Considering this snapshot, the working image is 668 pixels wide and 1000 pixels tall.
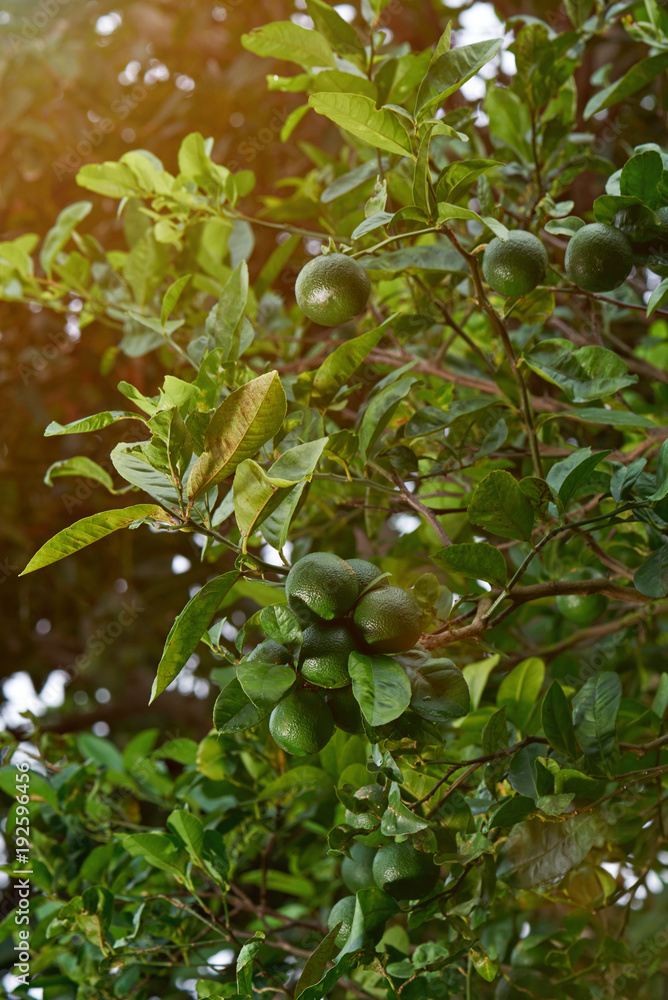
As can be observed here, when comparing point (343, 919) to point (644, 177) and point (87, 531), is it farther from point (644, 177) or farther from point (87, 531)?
point (644, 177)

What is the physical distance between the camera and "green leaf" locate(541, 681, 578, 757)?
0.76m

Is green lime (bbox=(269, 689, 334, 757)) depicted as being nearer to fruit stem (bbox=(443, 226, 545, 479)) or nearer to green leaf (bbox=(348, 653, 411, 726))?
green leaf (bbox=(348, 653, 411, 726))

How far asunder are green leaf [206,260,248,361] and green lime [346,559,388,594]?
0.86ft

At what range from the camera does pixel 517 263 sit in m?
0.72

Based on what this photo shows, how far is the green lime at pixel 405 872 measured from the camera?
682 mm

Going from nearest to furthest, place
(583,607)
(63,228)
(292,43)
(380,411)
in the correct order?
(380,411), (292,43), (583,607), (63,228)

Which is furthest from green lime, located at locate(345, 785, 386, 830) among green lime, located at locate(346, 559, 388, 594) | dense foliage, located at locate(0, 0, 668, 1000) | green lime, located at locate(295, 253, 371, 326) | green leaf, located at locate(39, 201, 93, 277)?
green leaf, located at locate(39, 201, 93, 277)

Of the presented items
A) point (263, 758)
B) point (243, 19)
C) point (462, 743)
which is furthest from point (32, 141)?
point (462, 743)

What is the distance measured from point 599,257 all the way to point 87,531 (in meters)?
0.51

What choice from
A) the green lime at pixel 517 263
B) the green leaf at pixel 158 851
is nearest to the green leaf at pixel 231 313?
the green lime at pixel 517 263

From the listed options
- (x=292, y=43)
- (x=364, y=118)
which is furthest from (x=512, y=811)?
(x=292, y=43)

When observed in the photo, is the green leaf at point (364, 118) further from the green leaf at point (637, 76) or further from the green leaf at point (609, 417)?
the green leaf at point (637, 76)

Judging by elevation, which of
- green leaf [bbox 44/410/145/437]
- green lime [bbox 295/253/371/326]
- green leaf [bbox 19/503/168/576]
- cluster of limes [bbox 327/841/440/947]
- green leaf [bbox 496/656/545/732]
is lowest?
green leaf [bbox 496/656/545/732]

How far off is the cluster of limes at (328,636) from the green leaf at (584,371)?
33 cm
